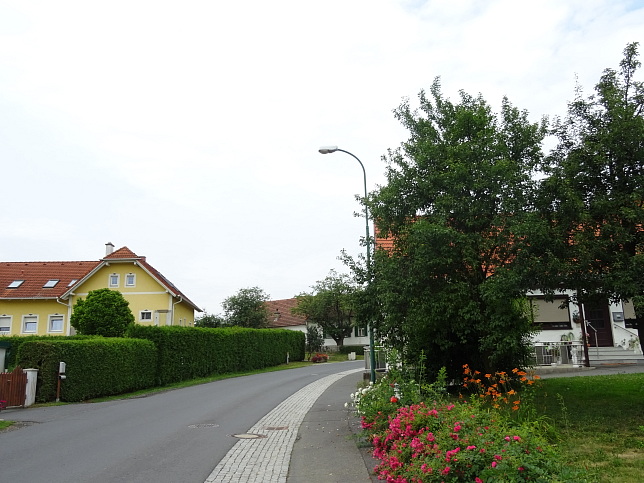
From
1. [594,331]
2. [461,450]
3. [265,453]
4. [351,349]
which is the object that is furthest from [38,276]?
[461,450]

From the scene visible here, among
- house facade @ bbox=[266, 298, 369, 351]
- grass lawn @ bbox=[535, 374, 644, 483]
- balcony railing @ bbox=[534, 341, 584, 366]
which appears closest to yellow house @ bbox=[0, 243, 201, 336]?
house facade @ bbox=[266, 298, 369, 351]

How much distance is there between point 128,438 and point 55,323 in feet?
112

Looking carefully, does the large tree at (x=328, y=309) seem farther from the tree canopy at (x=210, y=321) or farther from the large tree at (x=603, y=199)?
the large tree at (x=603, y=199)


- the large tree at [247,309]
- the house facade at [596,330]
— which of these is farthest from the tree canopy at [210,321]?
the house facade at [596,330]

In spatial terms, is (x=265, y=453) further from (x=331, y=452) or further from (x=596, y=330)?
(x=596, y=330)

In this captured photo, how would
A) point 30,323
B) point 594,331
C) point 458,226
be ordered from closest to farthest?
point 458,226 < point 594,331 < point 30,323

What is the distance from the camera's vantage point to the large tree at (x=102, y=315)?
27.7m

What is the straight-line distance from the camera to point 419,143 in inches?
533

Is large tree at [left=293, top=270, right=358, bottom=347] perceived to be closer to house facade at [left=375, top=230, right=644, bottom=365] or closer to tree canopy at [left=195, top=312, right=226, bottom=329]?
tree canopy at [left=195, top=312, right=226, bottom=329]

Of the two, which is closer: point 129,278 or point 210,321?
point 129,278

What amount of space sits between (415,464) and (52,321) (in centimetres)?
4139

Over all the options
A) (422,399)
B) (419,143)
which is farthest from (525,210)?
(422,399)

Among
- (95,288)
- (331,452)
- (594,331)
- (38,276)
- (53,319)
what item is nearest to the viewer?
(331,452)

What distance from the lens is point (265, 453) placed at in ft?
Answer: 30.3
